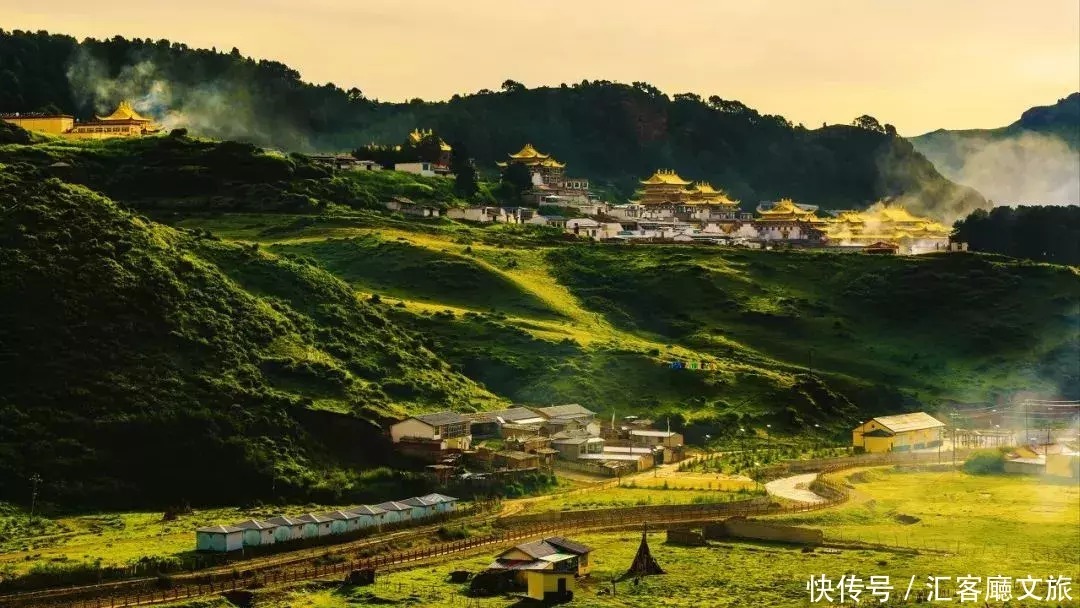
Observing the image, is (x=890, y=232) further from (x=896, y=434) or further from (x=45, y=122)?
(x=45, y=122)

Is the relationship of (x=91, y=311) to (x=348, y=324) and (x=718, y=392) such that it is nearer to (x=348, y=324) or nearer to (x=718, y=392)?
(x=348, y=324)

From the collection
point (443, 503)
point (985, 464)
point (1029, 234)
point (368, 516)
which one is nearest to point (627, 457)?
point (443, 503)

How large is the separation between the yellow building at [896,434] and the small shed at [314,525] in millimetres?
37918

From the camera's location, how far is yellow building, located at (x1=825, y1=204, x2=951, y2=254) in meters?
155

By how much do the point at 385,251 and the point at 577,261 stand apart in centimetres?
1711

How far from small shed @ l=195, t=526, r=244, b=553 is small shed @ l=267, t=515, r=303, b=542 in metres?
2.07

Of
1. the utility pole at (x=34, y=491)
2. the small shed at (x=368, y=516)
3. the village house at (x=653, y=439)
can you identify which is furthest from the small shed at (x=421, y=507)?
the village house at (x=653, y=439)

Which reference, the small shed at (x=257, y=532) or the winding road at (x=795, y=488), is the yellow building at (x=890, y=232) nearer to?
the winding road at (x=795, y=488)

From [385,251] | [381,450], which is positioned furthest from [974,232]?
[381,450]

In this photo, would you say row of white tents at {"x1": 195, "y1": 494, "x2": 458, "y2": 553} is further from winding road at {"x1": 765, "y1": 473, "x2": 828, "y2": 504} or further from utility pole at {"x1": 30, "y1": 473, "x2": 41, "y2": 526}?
winding road at {"x1": 765, "y1": 473, "x2": 828, "y2": 504}

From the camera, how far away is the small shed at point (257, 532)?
57.4m

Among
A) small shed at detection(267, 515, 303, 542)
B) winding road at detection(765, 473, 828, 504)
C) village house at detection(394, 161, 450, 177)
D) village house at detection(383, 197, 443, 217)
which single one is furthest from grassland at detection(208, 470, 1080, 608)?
village house at detection(394, 161, 450, 177)

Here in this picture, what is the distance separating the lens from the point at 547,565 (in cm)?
5247

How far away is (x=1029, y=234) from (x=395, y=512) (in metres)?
104
